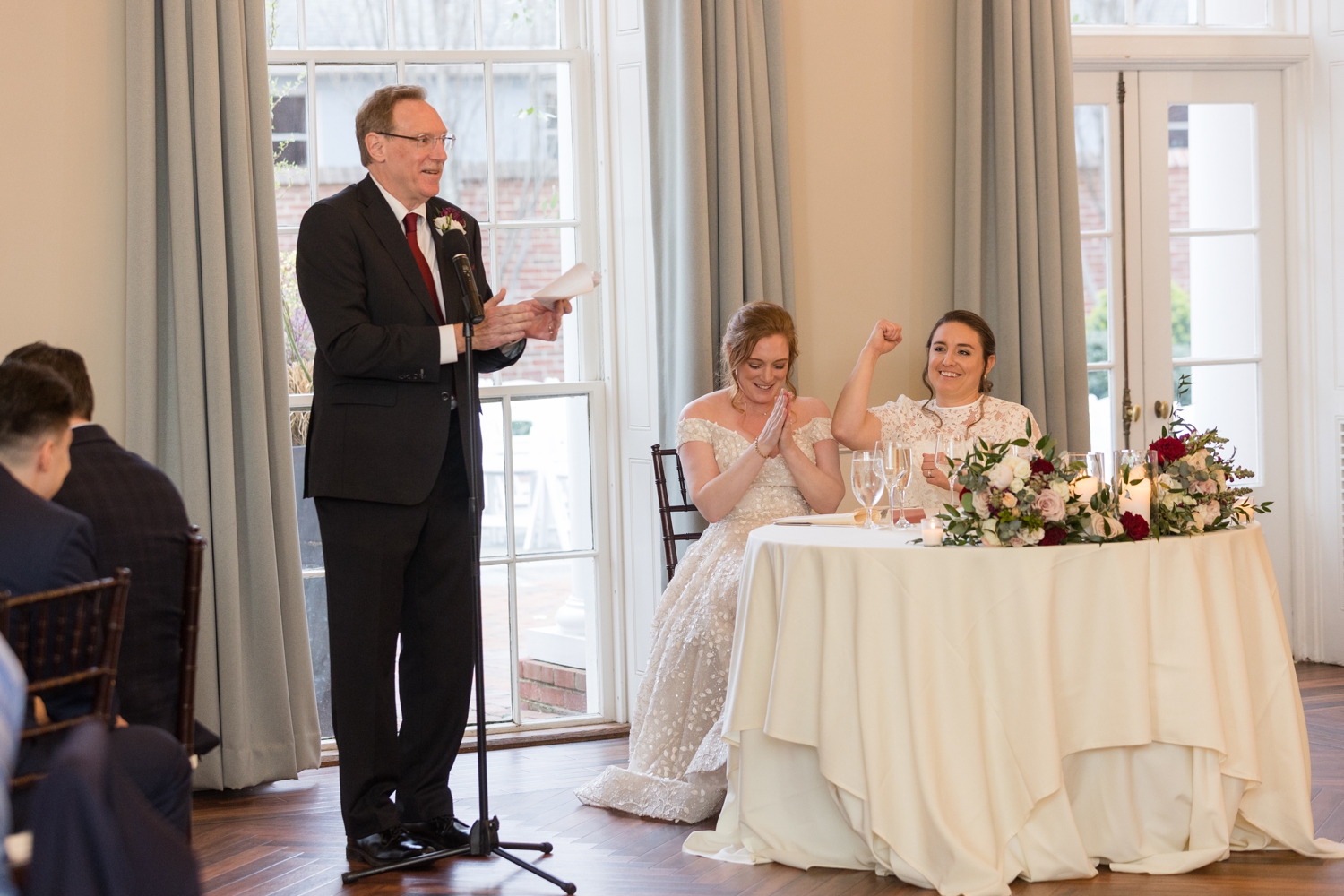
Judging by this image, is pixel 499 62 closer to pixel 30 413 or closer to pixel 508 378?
pixel 508 378

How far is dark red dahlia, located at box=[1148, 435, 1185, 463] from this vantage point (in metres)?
3.03

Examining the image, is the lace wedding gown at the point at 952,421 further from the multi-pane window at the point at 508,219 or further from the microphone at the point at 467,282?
the microphone at the point at 467,282

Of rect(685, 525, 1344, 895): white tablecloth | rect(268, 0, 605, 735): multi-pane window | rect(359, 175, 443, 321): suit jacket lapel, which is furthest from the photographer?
rect(268, 0, 605, 735): multi-pane window

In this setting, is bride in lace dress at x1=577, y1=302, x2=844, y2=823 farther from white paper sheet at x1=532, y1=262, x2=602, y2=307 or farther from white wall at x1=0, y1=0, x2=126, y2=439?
white wall at x1=0, y1=0, x2=126, y2=439

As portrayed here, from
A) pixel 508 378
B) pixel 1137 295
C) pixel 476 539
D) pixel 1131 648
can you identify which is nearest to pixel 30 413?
pixel 476 539

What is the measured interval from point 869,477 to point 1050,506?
454 millimetres

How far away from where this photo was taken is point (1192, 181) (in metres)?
5.16

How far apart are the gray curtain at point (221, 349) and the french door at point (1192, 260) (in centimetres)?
308

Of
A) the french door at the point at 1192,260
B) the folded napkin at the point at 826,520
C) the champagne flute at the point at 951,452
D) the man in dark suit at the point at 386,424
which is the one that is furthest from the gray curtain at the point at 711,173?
the french door at the point at 1192,260

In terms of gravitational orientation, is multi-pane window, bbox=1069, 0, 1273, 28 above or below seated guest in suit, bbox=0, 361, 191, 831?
above

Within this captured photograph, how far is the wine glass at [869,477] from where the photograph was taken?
3074mm

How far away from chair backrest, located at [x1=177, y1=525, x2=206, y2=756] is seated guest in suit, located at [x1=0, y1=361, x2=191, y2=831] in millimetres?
242

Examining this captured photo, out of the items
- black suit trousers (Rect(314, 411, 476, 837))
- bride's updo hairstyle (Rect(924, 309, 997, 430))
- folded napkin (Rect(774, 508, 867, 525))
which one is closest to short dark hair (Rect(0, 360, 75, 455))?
black suit trousers (Rect(314, 411, 476, 837))

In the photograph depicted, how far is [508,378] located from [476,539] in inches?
65.1
